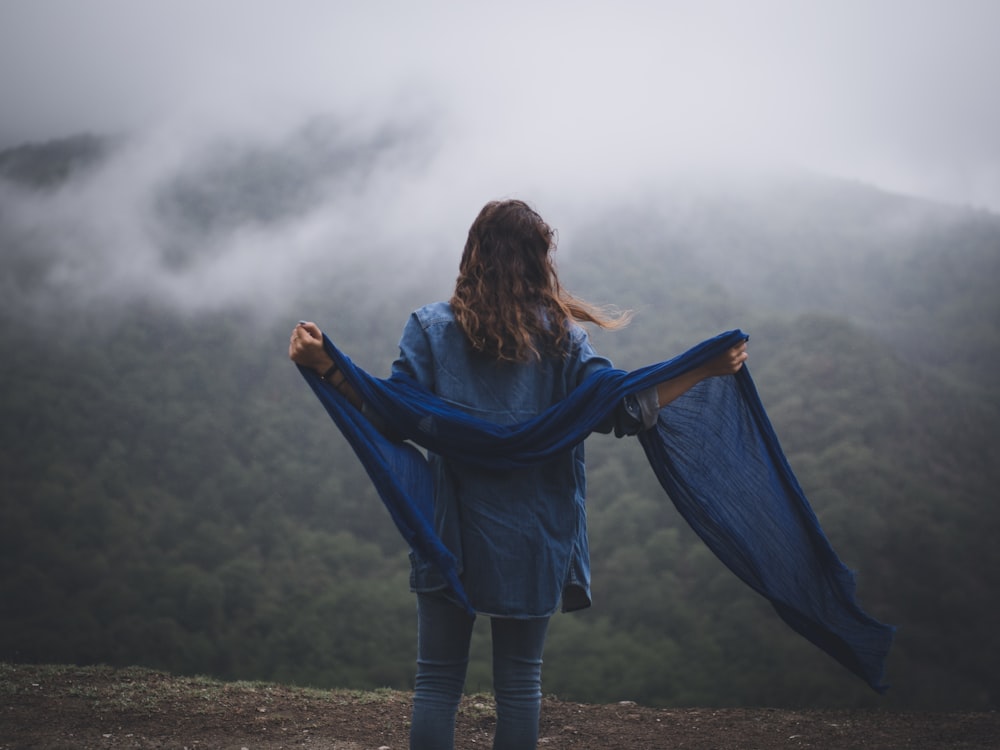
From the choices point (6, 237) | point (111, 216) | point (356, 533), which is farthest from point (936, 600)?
point (6, 237)

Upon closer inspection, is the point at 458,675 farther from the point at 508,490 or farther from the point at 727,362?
the point at 727,362

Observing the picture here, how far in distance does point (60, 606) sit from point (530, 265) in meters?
15.9

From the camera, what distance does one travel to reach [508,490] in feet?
5.95

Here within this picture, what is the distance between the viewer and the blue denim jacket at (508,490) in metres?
1.76

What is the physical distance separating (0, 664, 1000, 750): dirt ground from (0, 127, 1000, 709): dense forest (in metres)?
7.16

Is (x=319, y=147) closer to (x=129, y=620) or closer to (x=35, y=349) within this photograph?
(x=35, y=349)

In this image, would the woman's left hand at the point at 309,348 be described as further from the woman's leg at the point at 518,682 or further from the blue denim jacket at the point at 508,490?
the woman's leg at the point at 518,682

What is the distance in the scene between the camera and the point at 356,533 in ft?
45.4

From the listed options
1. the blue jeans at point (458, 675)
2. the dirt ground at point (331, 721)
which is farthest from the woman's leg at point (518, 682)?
the dirt ground at point (331, 721)

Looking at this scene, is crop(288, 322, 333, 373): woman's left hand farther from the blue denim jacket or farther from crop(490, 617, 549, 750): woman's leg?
crop(490, 617, 549, 750): woman's leg

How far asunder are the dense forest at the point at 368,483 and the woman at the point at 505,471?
9.40 meters

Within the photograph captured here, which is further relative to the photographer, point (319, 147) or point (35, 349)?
point (319, 147)

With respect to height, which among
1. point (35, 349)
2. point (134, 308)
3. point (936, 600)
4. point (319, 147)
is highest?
point (319, 147)

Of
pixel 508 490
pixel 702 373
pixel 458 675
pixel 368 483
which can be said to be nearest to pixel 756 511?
pixel 702 373
